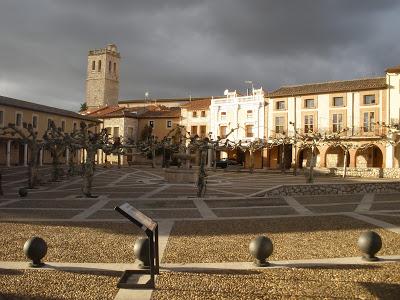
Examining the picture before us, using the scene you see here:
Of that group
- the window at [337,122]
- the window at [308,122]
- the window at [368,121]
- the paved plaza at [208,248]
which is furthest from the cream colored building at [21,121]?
the window at [368,121]

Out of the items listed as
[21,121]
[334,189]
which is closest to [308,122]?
[334,189]

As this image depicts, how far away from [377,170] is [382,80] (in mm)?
13130

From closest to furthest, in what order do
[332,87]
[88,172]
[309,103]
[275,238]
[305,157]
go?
[275,238], [88,172], [332,87], [309,103], [305,157]

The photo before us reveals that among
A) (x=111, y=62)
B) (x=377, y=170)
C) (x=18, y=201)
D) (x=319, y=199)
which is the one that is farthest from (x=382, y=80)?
(x=111, y=62)

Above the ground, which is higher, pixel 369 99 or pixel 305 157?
pixel 369 99

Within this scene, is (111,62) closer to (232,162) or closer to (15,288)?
(232,162)

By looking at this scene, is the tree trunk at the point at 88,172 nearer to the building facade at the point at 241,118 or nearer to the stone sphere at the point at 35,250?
the stone sphere at the point at 35,250

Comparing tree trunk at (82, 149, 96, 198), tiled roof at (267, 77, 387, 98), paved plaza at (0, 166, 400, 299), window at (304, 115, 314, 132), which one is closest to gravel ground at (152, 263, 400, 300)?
paved plaza at (0, 166, 400, 299)

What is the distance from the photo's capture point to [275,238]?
36.7 feet

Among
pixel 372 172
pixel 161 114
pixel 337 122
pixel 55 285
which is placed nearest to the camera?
pixel 55 285

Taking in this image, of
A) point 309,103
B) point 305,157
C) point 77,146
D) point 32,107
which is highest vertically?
point 309,103

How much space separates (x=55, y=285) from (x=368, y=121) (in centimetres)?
4343

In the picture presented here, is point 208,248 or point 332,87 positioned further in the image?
point 332,87

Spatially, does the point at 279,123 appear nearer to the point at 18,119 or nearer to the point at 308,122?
the point at 308,122
